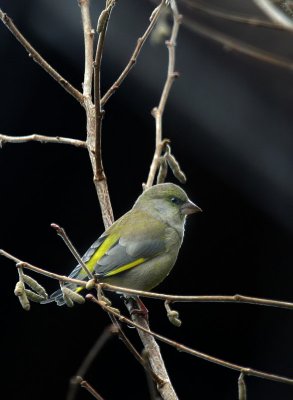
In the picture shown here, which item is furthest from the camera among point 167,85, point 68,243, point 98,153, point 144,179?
point 144,179

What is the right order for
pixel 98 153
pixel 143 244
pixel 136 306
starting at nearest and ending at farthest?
pixel 98 153, pixel 136 306, pixel 143 244

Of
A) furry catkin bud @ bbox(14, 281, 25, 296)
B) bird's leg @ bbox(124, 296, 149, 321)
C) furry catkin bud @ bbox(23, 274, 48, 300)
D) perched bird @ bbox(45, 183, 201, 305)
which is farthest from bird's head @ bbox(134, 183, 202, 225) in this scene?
furry catkin bud @ bbox(14, 281, 25, 296)

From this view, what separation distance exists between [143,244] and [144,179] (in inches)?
69.1

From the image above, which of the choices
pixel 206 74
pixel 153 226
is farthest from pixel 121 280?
pixel 206 74

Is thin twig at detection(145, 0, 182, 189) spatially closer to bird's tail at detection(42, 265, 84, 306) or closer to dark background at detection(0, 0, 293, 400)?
bird's tail at detection(42, 265, 84, 306)

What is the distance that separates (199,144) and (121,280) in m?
1.87

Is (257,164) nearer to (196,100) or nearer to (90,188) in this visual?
(196,100)

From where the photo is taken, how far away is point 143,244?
355 centimetres

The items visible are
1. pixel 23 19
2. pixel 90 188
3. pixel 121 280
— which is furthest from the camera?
pixel 90 188

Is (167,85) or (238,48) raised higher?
(238,48)

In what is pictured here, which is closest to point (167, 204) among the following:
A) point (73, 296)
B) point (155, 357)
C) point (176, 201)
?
point (176, 201)

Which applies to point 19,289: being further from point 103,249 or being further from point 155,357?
point 103,249

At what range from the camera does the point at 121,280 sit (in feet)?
11.4

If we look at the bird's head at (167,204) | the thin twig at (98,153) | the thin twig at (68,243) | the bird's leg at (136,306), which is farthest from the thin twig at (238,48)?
the thin twig at (68,243)
